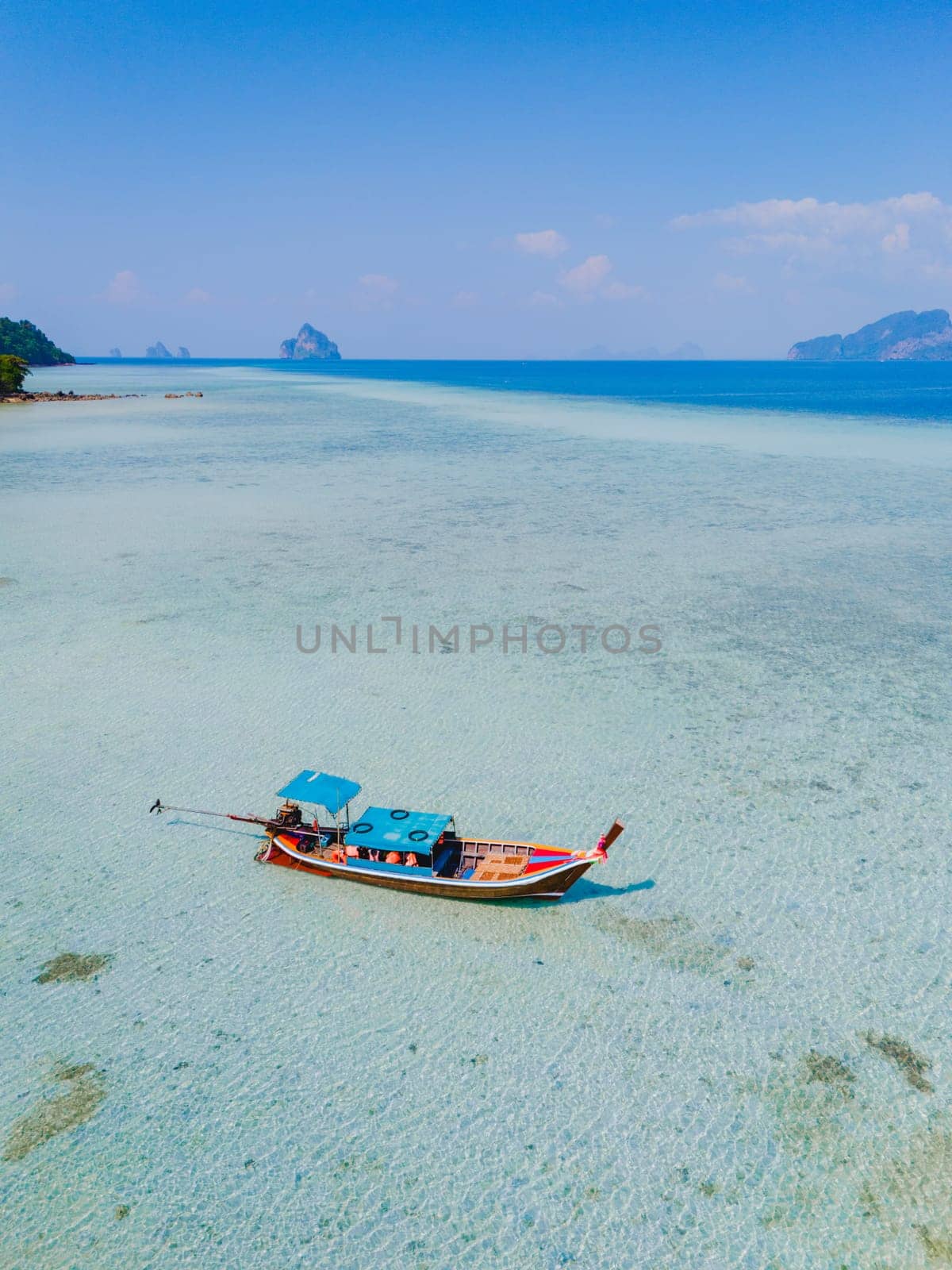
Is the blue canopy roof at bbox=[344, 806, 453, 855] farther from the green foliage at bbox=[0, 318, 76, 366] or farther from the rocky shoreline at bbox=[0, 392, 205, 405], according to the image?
the green foliage at bbox=[0, 318, 76, 366]

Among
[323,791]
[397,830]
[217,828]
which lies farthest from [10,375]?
[397,830]

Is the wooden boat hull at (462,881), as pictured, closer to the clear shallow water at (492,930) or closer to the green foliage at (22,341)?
the clear shallow water at (492,930)

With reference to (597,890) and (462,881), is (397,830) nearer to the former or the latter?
(462,881)

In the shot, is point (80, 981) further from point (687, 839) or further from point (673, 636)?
point (673, 636)

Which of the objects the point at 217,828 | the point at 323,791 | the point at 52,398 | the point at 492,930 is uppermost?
the point at 52,398

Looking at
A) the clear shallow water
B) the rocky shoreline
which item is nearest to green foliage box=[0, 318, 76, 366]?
the rocky shoreline

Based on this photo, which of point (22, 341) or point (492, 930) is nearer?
point (492, 930)

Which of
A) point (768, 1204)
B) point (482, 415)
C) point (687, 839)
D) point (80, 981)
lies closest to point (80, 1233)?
point (80, 981)
